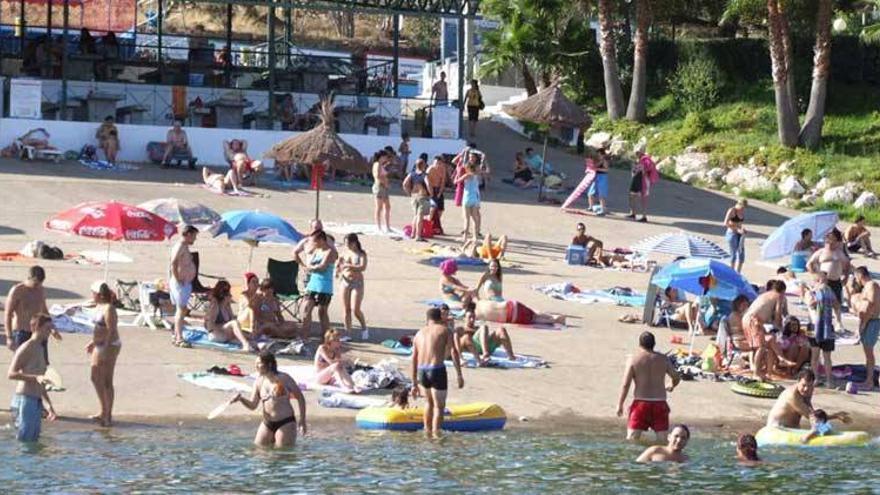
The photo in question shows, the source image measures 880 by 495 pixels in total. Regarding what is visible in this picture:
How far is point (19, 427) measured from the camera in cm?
1528

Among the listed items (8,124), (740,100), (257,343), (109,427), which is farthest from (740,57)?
(109,427)

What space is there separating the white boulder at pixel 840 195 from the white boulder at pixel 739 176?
2.09 meters

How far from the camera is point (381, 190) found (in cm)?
2844

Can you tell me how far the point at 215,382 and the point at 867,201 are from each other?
68.0 ft

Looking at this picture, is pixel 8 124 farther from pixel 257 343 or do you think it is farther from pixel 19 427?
pixel 19 427

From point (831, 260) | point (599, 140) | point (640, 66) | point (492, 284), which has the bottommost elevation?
point (492, 284)

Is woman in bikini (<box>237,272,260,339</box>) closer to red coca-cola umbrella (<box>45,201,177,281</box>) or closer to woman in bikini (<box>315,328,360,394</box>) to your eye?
red coca-cola umbrella (<box>45,201,177,281</box>)

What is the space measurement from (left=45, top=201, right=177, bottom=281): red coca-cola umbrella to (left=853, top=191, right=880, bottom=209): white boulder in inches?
762

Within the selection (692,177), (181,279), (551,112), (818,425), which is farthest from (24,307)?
(692,177)

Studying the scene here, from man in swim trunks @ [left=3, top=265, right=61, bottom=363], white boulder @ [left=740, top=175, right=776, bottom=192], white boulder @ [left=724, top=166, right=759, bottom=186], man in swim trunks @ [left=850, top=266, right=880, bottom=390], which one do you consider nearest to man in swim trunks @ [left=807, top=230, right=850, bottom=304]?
man in swim trunks @ [left=850, top=266, right=880, bottom=390]

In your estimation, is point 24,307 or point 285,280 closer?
point 24,307

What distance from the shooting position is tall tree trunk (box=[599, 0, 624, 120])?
40844 millimetres

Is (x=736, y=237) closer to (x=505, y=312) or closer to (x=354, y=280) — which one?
(x=505, y=312)

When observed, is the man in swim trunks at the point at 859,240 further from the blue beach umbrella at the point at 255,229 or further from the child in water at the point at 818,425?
the child in water at the point at 818,425
